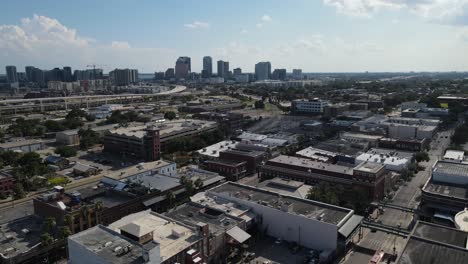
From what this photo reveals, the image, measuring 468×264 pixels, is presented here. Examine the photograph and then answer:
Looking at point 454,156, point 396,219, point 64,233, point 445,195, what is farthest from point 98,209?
point 454,156

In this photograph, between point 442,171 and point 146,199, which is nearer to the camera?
point 146,199

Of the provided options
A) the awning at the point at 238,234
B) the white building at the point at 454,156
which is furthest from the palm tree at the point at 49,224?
the white building at the point at 454,156

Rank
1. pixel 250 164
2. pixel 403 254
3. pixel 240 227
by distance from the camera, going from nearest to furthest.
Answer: pixel 403 254 → pixel 240 227 → pixel 250 164

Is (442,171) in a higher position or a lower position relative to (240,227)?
higher

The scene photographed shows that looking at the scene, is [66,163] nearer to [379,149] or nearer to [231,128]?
[231,128]

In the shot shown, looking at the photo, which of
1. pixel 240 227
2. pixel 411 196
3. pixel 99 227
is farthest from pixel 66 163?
pixel 411 196

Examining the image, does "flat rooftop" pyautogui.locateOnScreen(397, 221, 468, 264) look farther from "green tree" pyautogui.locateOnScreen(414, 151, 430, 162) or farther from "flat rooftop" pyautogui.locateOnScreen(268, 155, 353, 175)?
"green tree" pyautogui.locateOnScreen(414, 151, 430, 162)

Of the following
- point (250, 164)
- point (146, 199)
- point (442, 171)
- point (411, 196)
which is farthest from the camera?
point (250, 164)

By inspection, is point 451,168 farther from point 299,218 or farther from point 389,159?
point 299,218
